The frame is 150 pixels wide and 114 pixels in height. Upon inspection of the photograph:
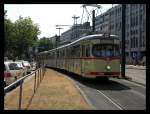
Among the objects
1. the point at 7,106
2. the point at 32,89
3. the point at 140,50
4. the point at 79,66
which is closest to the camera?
the point at 7,106

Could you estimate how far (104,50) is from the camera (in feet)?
78.9

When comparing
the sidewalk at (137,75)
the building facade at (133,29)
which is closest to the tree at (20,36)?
the building facade at (133,29)

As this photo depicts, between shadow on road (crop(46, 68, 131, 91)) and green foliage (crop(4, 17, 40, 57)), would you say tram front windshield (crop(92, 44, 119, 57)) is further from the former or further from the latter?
green foliage (crop(4, 17, 40, 57))

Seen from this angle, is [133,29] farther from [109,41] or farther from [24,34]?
[109,41]

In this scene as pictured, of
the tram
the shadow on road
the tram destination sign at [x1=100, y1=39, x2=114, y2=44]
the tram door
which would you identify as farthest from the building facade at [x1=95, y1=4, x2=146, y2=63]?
the tram destination sign at [x1=100, y1=39, x2=114, y2=44]

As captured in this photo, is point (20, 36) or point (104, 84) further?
point (20, 36)

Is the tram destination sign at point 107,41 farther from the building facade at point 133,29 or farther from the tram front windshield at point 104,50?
the building facade at point 133,29

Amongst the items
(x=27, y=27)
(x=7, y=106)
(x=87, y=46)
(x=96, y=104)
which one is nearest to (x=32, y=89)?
(x=96, y=104)

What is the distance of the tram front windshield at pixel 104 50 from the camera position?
24.0 metres

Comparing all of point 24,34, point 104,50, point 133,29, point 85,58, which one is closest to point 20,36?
point 24,34

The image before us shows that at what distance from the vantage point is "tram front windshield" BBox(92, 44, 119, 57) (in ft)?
78.8

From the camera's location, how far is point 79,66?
27.0 m

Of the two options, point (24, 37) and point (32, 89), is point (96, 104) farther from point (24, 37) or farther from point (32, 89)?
point (24, 37)
